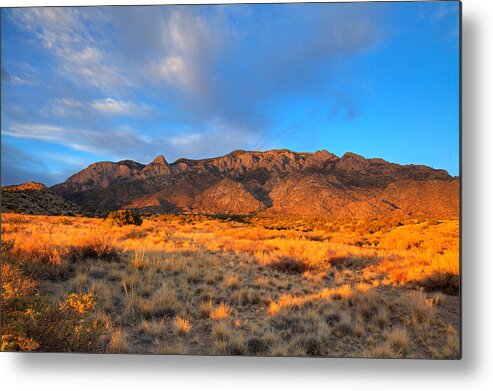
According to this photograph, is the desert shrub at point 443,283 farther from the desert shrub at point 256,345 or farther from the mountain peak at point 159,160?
the mountain peak at point 159,160

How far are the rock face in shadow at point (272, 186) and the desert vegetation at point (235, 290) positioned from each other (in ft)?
1.04

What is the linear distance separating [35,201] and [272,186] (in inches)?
175

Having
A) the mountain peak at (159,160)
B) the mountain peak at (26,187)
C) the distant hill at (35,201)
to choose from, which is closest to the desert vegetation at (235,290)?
the distant hill at (35,201)

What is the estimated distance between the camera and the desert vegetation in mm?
3744

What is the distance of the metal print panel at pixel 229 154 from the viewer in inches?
156

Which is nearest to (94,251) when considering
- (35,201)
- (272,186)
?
(35,201)

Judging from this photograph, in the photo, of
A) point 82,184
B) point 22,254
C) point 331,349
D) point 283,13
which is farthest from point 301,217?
point 22,254

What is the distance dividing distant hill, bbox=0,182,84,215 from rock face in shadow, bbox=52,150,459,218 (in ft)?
0.88

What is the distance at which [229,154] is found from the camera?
519 cm

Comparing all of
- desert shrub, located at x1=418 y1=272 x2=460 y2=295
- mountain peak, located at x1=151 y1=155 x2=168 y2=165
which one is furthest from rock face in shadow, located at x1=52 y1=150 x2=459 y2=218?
desert shrub, located at x1=418 y1=272 x2=460 y2=295

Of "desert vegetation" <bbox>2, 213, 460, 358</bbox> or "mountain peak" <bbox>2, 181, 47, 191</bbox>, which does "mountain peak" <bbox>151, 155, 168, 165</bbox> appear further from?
"mountain peak" <bbox>2, 181, 47, 191</bbox>

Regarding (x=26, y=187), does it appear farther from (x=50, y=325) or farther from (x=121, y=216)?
(x=50, y=325)

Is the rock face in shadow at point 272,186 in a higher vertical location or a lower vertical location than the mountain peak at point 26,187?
higher

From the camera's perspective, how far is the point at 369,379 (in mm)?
4059
